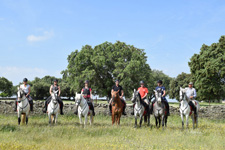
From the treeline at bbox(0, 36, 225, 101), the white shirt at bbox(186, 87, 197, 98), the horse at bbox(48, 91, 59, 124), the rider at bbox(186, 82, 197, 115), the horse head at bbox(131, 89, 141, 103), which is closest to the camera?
the horse head at bbox(131, 89, 141, 103)

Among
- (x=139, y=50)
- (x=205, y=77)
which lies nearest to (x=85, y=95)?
(x=205, y=77)

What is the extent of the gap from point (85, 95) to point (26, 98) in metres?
3.18

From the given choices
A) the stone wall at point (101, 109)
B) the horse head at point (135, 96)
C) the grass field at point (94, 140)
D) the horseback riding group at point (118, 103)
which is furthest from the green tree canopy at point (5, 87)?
the horse head at point (135, 96)

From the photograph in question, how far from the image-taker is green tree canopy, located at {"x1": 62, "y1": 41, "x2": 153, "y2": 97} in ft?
114

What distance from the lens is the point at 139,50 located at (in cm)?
4288

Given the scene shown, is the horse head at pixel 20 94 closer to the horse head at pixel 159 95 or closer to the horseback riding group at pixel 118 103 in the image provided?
the horseback riding group at pixel 118 103

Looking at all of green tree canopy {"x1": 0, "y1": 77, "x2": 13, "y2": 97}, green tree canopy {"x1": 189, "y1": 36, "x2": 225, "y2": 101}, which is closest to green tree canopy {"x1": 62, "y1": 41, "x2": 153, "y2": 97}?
green tree canopy {"x1": 189, "y1": 36, "x2": 225, "y2": 101}

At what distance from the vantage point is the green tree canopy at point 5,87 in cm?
7118

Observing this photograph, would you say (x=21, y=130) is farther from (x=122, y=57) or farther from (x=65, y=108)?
(x=122, y=57)

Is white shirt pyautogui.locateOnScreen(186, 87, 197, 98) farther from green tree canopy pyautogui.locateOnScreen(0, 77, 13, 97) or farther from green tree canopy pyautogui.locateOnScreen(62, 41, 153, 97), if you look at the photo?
green tree canopy pyautogui.locateOnScreen(0, 77, 13, 97)

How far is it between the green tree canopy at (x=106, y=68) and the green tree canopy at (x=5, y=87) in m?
42.0

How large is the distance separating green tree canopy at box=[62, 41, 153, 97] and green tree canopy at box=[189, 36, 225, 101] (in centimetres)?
815

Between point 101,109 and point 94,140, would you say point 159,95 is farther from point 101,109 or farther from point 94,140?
point 101,109

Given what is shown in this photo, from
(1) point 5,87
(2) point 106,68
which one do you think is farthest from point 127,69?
(1) point 5,87
